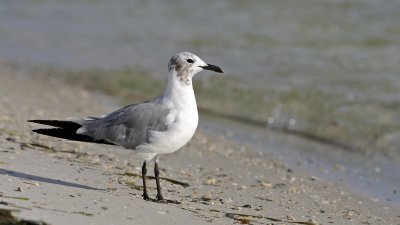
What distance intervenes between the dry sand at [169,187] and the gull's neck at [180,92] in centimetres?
54

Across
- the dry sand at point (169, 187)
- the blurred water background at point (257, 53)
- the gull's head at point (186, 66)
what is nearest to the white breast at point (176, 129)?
the gull's head at point (186, 66)

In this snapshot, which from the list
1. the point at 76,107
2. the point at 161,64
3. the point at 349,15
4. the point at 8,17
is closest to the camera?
the point at 76,107

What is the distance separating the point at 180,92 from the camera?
5.54 meters

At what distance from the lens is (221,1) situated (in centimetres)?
1700

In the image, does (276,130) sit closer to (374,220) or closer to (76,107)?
(76,107)

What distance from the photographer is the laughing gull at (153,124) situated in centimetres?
536

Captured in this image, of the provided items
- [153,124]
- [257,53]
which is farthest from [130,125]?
[257,53]

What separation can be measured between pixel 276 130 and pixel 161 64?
3403mm

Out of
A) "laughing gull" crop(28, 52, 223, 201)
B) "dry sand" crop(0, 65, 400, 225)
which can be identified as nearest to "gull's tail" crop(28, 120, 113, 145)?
"laughing gull" crop(28, 52, 223, 201)

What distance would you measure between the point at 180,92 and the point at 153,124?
1.02ft

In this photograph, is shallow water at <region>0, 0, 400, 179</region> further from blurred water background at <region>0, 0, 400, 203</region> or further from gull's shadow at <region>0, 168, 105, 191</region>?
gull's shadow at <region>0, 168, 105, 191</region>

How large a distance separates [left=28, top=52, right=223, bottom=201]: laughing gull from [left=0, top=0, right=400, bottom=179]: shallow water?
3.57 metres

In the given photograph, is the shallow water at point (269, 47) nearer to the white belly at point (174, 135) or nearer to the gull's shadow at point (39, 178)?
the white belly at point (174, 135)

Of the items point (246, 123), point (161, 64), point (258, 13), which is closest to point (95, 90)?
point (161, 64)
